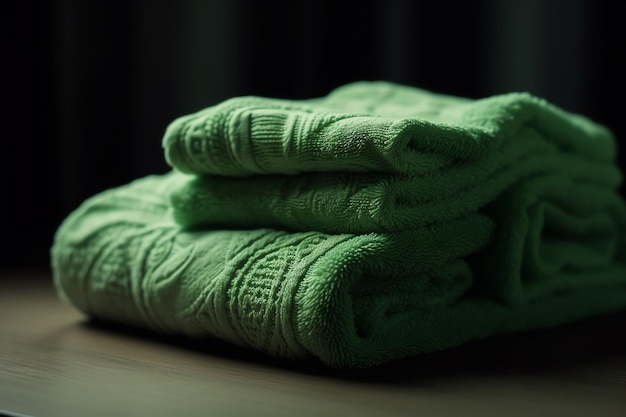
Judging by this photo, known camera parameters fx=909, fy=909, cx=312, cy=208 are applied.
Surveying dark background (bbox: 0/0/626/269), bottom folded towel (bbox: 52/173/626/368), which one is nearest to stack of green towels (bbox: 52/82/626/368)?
bottom folded towel (bbox: 52/173/626/368)

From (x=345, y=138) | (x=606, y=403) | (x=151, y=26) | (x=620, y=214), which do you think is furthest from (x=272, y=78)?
(x=606, y=403)

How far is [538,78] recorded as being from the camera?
129cm

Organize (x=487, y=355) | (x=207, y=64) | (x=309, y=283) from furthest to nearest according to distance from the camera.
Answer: (x=207, y=64) → (x=487, y=355) → (x=309, y=283)

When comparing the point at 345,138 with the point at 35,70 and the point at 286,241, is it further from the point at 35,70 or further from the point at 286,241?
the point at 35,70

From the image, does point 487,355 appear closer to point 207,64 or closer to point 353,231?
point 353,231

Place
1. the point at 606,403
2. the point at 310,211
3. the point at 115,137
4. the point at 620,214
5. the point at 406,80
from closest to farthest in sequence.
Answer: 1. the point at 606,403
2. the point at 310,211
3. the point at 620,214
4. the point at 406,80
5. the point at 115,137

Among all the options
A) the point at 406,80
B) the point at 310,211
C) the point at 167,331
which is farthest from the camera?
the point at 406,80

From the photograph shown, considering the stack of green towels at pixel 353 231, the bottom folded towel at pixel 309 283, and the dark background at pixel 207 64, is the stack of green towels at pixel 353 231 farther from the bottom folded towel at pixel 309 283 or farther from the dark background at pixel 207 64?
the dark background at pixel 207 64

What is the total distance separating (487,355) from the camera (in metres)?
0.91

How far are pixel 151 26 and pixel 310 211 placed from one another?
91 cm

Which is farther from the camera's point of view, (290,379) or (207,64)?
(207,64)

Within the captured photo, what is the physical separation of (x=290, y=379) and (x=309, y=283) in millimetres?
87

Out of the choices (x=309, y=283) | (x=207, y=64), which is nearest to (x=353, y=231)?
(x=309, y=283)

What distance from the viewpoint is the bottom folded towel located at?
2.67 ft
